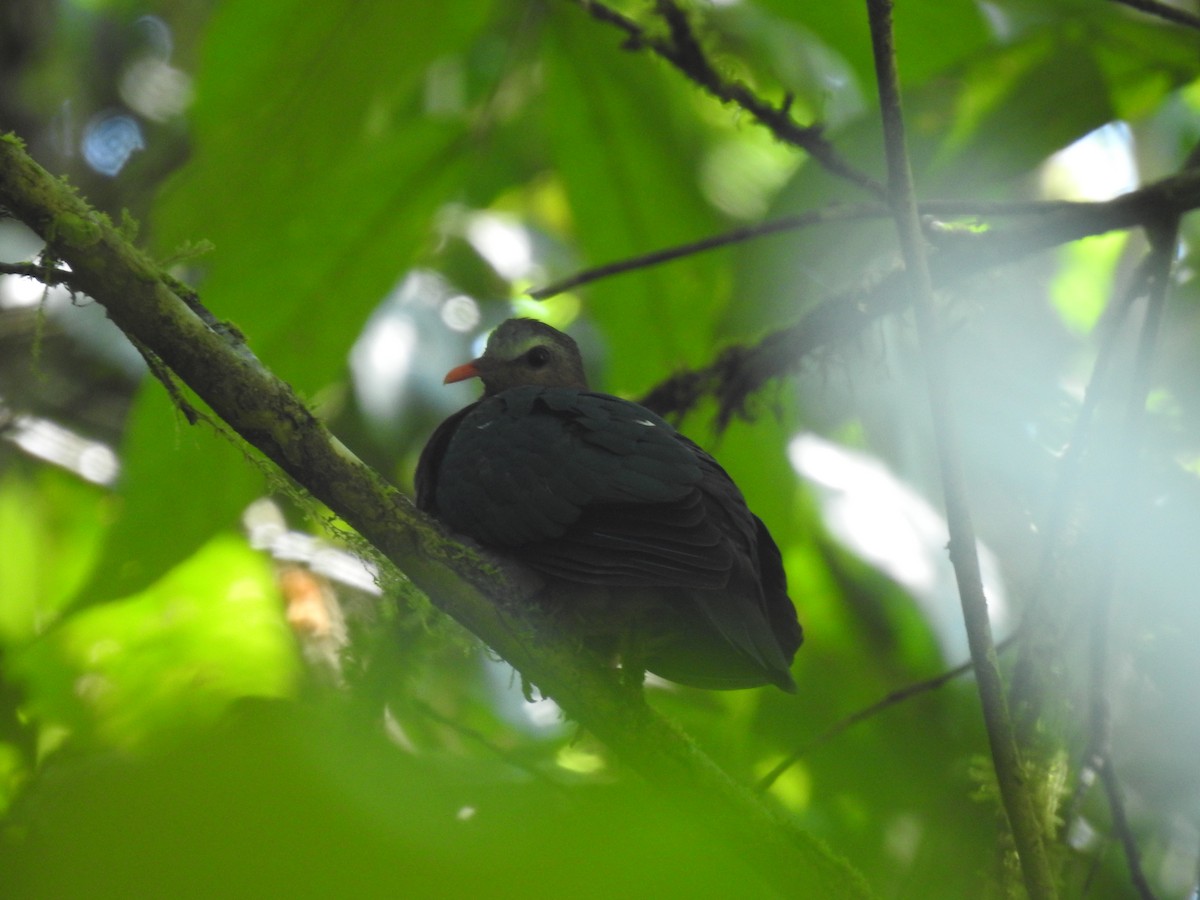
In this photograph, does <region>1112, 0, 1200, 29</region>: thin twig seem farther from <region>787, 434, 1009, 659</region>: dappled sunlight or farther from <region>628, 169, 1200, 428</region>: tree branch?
<region>787, 434, 1009, 659</region>: dappled sunlight

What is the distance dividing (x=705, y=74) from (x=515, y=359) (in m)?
1.11

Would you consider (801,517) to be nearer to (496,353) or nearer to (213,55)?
(496,353)

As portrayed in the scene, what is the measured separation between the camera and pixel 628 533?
194 centimetres

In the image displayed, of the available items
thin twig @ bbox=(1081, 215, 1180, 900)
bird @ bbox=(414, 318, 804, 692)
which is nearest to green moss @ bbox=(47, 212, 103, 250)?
bird @ bbox=(414, 318, 804, 692)

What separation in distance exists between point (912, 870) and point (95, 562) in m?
1.94

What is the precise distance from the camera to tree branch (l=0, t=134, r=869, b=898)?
4.83ft

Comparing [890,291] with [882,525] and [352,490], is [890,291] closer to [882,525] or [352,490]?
[882,525]

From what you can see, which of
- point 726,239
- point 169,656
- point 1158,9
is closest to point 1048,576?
point 726,239

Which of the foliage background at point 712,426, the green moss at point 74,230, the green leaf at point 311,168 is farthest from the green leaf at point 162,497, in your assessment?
the green moss at point 74,230

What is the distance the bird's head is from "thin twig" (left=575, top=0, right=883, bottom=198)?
1.05 metres

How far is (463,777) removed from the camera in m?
0.80

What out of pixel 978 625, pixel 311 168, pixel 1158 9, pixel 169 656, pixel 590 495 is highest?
pixel 1158 9

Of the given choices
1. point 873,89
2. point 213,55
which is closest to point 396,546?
point 213,55

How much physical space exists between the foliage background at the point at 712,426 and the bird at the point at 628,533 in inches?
9.3
